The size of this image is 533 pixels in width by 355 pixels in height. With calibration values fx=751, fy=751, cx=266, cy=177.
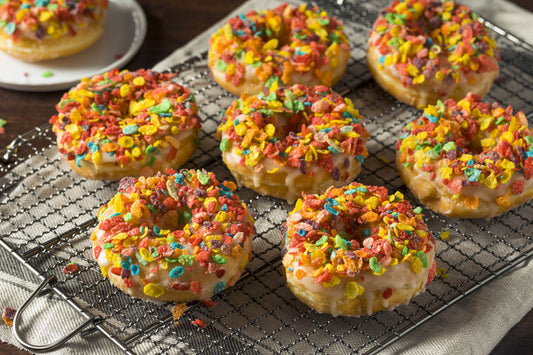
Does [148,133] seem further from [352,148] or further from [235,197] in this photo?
[352,148]

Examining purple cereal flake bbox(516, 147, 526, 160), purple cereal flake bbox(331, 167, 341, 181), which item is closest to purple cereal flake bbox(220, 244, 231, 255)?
purple cereal flake bbox(331, 167, 341, 181)

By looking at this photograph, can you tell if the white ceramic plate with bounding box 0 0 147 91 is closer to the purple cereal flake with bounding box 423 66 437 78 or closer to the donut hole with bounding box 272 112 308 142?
the donut hole with bounding box 272 112 308 142

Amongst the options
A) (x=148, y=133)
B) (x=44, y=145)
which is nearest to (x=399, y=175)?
(x=148, y=133)

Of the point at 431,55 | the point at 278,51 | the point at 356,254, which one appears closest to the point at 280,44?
the point at 278,51

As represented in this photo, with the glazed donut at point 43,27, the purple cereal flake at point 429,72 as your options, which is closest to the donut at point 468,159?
the purple cereal flake at point 429,72

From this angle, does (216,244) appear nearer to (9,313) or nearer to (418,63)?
(9,313)
